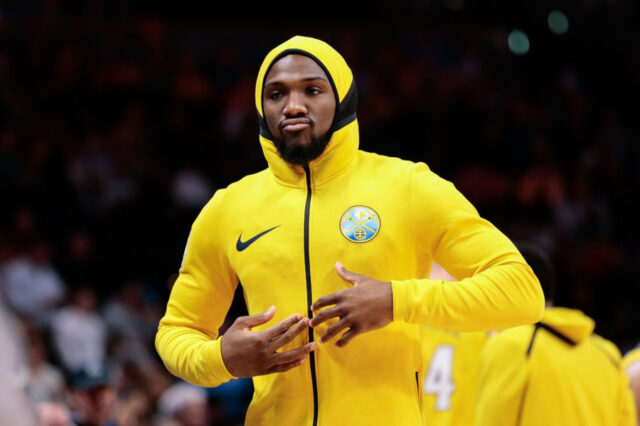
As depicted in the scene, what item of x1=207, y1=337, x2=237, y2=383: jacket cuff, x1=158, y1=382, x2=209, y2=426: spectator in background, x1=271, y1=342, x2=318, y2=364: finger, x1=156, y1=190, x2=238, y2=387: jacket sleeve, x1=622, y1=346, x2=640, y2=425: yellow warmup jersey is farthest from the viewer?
x1=158, y1=382, x2=209, y2=426: spectator in background

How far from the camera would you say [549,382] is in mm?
Answer: 4664

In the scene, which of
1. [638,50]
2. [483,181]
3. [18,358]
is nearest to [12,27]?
[483,181]

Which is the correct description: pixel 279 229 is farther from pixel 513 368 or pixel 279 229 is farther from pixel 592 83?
pixel 592 83

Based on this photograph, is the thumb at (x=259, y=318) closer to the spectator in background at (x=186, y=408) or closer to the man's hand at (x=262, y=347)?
the man's hand at (x=262, y=347)

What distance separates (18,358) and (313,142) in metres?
2.11

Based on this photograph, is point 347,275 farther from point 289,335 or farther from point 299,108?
point 299,108

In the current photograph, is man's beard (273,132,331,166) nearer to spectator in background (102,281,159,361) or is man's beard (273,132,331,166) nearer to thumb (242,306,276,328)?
thumb (242,306,276,328)

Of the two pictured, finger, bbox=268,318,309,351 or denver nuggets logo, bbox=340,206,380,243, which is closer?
finger, bbox=268,318,309,351

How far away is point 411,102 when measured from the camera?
12.6 meters

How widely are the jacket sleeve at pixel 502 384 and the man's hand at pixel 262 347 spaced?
1.65 metres

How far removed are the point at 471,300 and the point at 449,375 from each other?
5.78 ft

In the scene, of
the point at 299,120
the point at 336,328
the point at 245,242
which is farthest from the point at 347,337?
the point at 299,120

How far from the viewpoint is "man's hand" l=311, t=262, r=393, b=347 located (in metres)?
3.16

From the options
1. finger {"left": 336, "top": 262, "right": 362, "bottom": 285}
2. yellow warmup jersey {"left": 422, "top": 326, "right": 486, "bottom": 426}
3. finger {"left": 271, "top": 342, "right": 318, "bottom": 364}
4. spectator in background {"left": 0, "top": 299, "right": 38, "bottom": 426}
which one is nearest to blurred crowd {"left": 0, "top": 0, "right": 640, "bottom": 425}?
yellow warmup jersey {"left": 422, "top": 326, "right": 486, "bottom": 426}
